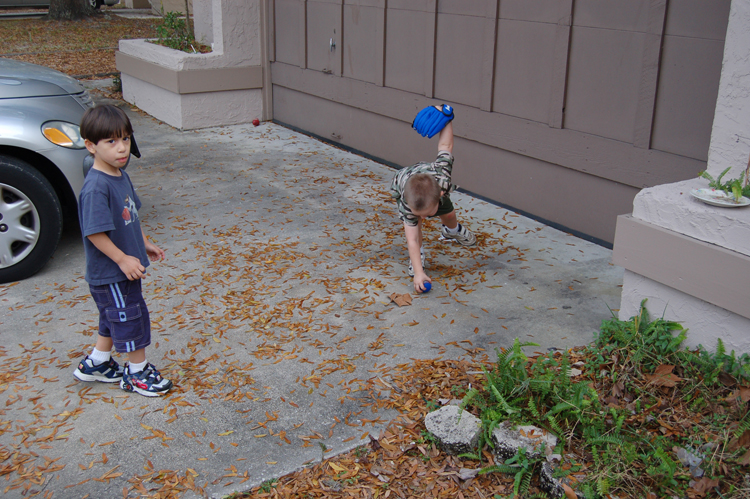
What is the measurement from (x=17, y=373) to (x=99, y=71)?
40.8 feet

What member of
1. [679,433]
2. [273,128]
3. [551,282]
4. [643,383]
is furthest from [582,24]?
[273,128]

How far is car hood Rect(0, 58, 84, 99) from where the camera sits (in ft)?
17.0

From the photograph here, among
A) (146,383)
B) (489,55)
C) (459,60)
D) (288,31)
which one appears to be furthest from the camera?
(288,31)

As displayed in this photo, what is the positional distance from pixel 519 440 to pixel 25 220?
4.03 metres

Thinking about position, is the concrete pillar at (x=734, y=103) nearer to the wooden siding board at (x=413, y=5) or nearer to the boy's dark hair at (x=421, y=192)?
the boy's dark hair at (x=421, y=192)

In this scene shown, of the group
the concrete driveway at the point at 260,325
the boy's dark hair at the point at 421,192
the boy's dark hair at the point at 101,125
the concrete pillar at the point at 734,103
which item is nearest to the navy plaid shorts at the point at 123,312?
the concrete driveway at the point at 260,325

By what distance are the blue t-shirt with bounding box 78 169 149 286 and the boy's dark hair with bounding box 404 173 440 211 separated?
1.88 m

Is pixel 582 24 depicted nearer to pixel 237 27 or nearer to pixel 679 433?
pixel 679 433

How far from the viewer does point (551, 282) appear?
5.08m

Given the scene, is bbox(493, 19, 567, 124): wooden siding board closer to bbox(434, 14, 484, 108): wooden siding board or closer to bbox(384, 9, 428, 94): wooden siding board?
bbox(434, 14, 484, 108): wooden siding board

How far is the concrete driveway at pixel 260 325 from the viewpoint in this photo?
3.23 metres

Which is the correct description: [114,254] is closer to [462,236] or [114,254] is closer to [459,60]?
[462,236]

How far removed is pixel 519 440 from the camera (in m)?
3.05

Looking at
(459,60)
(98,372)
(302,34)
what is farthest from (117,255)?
(302,34)
